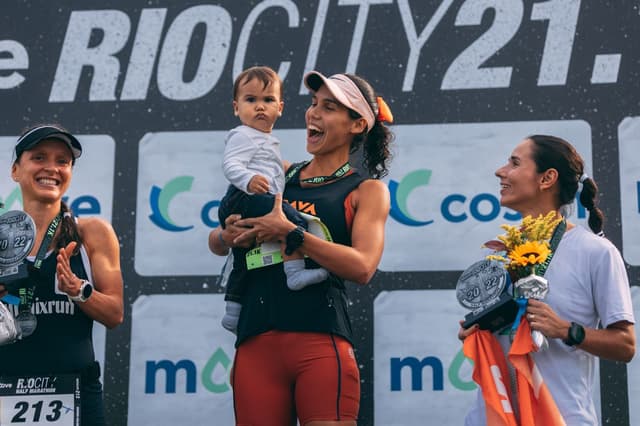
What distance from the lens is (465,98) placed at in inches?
158

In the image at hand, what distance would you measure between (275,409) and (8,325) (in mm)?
774

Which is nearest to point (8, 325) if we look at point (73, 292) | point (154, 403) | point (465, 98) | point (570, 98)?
point (73, 292)

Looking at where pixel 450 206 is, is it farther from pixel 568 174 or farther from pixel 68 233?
pixel 68 233

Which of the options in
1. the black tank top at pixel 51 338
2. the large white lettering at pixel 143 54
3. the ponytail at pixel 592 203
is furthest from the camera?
the large white lettering at pixel 143 54

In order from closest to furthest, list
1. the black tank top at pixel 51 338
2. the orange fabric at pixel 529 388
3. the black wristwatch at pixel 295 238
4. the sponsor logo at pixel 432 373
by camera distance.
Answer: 1. the orange fabric at pixel 529 388
2. the black wristwatch at pixel 295 238
3. the black tank top at pixel 51 338
4. the sponsor logo at pixel 432 373

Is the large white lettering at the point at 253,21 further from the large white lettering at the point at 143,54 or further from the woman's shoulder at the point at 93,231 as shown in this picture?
the woman's shoulder at the point at 93,231

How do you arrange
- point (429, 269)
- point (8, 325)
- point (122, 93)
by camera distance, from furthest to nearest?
point (122, 93)
point (429, 269)
point (8, 325)

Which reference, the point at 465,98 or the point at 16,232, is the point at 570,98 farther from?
the point at 16,232

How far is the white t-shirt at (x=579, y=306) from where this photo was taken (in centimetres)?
272

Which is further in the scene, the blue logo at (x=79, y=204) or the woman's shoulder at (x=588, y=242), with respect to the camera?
the blue logo at (x=79, y=204)

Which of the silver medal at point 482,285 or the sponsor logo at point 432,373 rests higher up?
the silver medal at point 482,285

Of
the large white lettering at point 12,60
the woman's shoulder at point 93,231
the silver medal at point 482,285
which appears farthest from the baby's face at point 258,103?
the large white lettering at point 12,60

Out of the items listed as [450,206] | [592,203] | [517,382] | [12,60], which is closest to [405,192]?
[450,206]


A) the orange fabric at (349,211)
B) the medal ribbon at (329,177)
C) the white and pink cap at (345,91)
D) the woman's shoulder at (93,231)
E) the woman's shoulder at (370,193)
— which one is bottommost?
the woman's shoulder at (93,231)
